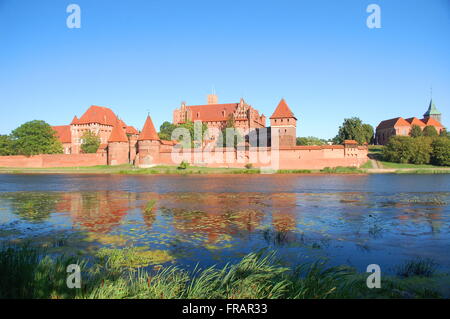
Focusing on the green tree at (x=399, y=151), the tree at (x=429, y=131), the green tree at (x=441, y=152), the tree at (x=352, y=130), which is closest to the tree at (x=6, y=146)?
the tree at (x=352, y=130)

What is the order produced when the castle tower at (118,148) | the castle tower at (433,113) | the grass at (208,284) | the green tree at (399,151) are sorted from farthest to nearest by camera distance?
1. the castle tower at (433,113)
2. the castle tower at (118,148)
3. the green tree at (399,151)
4. the grass at (208,284)

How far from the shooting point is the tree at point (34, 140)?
189ft


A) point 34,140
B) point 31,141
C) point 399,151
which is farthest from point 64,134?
point 399,151

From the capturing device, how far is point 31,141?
189 ft

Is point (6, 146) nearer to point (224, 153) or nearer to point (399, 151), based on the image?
point (224, 153)

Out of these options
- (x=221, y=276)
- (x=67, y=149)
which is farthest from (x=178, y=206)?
(x=67, y=149)

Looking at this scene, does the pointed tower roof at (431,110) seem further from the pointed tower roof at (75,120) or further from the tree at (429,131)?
the pointed tower roof at (75,120)

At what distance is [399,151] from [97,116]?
183 ft

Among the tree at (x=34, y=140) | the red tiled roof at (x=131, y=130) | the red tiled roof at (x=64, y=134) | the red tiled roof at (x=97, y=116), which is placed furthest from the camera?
the red tiled roof at (x=64, y=134)

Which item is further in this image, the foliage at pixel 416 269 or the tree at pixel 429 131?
the tree at pixel 429 131

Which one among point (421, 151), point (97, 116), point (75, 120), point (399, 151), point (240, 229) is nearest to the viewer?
point (240, 229)

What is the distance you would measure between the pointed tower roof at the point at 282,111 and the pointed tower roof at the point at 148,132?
18.7 meters

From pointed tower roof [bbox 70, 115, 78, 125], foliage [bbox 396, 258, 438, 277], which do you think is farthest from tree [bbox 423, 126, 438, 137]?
pointed tower roof [bbox 70, 115, 78, 125]
